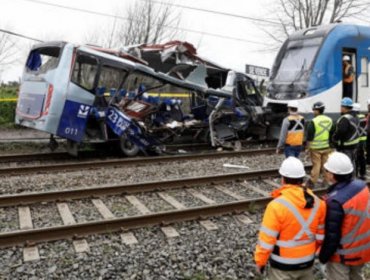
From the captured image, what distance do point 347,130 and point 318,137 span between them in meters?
0.58

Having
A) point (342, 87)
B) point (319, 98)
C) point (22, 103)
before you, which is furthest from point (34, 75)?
point (342, 87)

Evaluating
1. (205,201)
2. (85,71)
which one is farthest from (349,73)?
(205,201)

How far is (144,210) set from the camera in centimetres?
673

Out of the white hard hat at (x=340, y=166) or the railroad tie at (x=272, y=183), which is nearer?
the white hard hat at (x=340, y=166)

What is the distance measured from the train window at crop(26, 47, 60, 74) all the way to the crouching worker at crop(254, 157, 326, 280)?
27.1 feet

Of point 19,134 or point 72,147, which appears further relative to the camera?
point 19,134

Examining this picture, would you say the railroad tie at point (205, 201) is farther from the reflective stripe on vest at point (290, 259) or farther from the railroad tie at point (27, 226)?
the reflective stripe on vest at point (290, 259)

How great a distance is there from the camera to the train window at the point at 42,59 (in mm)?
10586

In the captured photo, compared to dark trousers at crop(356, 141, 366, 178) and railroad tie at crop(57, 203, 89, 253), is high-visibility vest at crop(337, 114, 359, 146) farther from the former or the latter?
railroad tie at crop(57, 203, 89, 253)

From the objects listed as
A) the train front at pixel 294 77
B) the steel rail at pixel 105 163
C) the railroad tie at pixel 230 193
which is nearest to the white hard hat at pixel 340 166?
the railroad tie at pixel 230 193

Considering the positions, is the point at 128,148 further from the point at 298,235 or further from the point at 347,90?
the point at 298,235

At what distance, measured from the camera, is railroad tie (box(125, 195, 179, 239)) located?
5781 millimetres

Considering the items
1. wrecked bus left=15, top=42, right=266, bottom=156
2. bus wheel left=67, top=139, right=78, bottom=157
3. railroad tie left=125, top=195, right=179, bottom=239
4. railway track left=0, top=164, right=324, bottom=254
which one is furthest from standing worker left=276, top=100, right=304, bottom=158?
bus wheel left=67, top=139, right=78, bottom=157

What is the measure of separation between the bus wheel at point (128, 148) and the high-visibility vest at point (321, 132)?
15.6 feet
